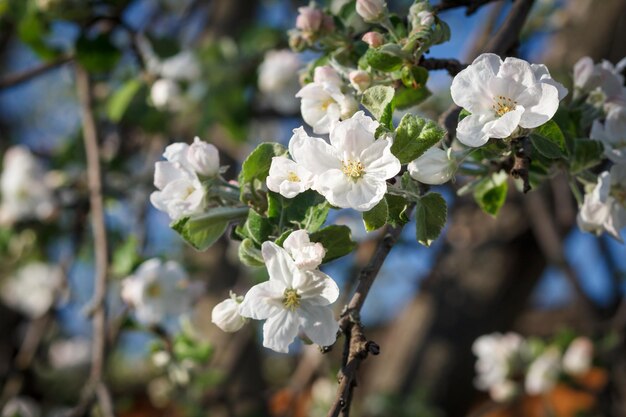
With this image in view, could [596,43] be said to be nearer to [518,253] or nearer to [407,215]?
[518,253]

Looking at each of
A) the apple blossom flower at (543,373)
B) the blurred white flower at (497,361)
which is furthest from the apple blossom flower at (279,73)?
the apple blossom flower at (543,373)

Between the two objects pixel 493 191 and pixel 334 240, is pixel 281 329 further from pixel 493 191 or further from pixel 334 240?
pixel 493 191

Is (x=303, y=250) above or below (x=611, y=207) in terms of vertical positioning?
above

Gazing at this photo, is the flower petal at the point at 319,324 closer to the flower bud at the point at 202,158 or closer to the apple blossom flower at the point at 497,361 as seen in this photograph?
the flower bud at the point at 202,158

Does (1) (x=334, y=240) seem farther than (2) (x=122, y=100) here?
No

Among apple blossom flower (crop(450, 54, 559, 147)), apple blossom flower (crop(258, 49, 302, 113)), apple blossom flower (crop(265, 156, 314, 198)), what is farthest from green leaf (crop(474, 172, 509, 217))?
apple blossom flower (crop(258, 49, 302, 113))

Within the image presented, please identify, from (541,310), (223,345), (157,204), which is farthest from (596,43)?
(541,310)

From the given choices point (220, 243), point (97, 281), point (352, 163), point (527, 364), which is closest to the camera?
point (352, 163)

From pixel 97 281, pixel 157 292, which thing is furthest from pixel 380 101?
pixel 97 281
